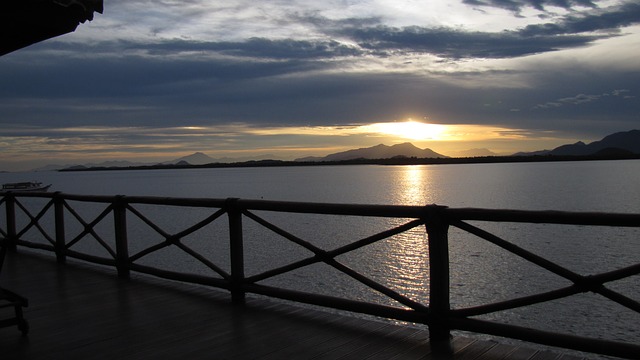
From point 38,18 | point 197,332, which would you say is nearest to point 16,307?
point 197,332

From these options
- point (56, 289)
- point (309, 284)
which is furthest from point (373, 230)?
point (56, 289)

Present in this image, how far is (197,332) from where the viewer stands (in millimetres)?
4746

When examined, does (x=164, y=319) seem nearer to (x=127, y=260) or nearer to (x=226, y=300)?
(x=226, y=300)

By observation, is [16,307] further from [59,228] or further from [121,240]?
[59,228]

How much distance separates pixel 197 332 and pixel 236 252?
1327 millimetres

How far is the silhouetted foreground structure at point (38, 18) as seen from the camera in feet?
14.0

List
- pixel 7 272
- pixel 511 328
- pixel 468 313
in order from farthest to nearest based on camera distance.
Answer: pixel 7 272 → pixel 468 313 → pixel 511 328

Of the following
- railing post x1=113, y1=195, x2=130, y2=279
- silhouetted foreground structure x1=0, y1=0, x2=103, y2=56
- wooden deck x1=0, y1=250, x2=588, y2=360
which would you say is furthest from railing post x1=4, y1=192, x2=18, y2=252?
silhouetted foreground structure x1=0, y1=0, x2=103, y2=56

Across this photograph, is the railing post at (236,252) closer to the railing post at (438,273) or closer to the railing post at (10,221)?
the railing post at (438,273)

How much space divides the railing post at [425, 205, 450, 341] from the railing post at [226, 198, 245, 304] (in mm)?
2322

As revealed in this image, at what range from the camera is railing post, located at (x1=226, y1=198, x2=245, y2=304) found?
5.81 metres

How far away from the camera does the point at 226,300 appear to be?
5.87 m

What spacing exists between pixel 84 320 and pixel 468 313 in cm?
380

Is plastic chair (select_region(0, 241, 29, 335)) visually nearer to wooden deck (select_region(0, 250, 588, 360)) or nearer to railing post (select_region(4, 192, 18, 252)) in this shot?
wooden deck (select_region(0, 250, 588, 360))
